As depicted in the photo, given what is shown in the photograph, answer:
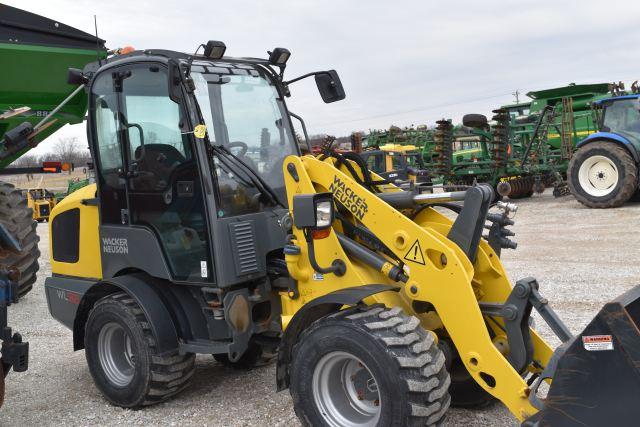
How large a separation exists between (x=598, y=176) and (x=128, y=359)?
1238 centimetres

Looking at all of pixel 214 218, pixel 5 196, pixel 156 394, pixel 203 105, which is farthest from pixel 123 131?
pixel 5 196

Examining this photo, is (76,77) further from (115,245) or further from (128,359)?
(128,359)

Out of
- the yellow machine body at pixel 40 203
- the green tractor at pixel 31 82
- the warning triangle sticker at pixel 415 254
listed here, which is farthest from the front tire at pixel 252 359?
the yellow machine body at pixel 40 203

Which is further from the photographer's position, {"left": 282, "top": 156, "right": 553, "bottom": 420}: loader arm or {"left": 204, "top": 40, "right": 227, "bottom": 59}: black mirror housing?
{"left": 204, "top": 40, "right": 227, "bottom": 59}: black mirror housing

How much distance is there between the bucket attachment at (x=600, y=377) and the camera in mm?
2559

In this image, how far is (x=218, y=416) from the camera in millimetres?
4184

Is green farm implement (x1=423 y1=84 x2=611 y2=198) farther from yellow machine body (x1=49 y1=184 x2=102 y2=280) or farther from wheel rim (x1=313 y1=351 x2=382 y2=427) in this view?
wheel rim (x1=313 y1=351 x2=382 y2=427)

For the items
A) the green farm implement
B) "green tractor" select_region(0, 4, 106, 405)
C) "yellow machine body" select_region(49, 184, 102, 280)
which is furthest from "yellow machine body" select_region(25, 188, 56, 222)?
"yellow machine body" select_region(49, 184, 102, 280)

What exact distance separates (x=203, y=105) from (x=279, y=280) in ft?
4.07

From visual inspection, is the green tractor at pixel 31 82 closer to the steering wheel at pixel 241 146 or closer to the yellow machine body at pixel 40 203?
the steering wheel at pixel 241 146

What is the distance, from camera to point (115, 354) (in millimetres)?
4598

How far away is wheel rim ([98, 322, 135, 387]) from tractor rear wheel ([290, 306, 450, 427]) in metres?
1.63

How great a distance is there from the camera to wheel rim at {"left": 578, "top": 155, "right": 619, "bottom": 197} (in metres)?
13.9

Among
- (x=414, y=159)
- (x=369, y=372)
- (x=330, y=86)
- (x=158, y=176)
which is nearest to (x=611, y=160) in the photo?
(x=414, y=159)
